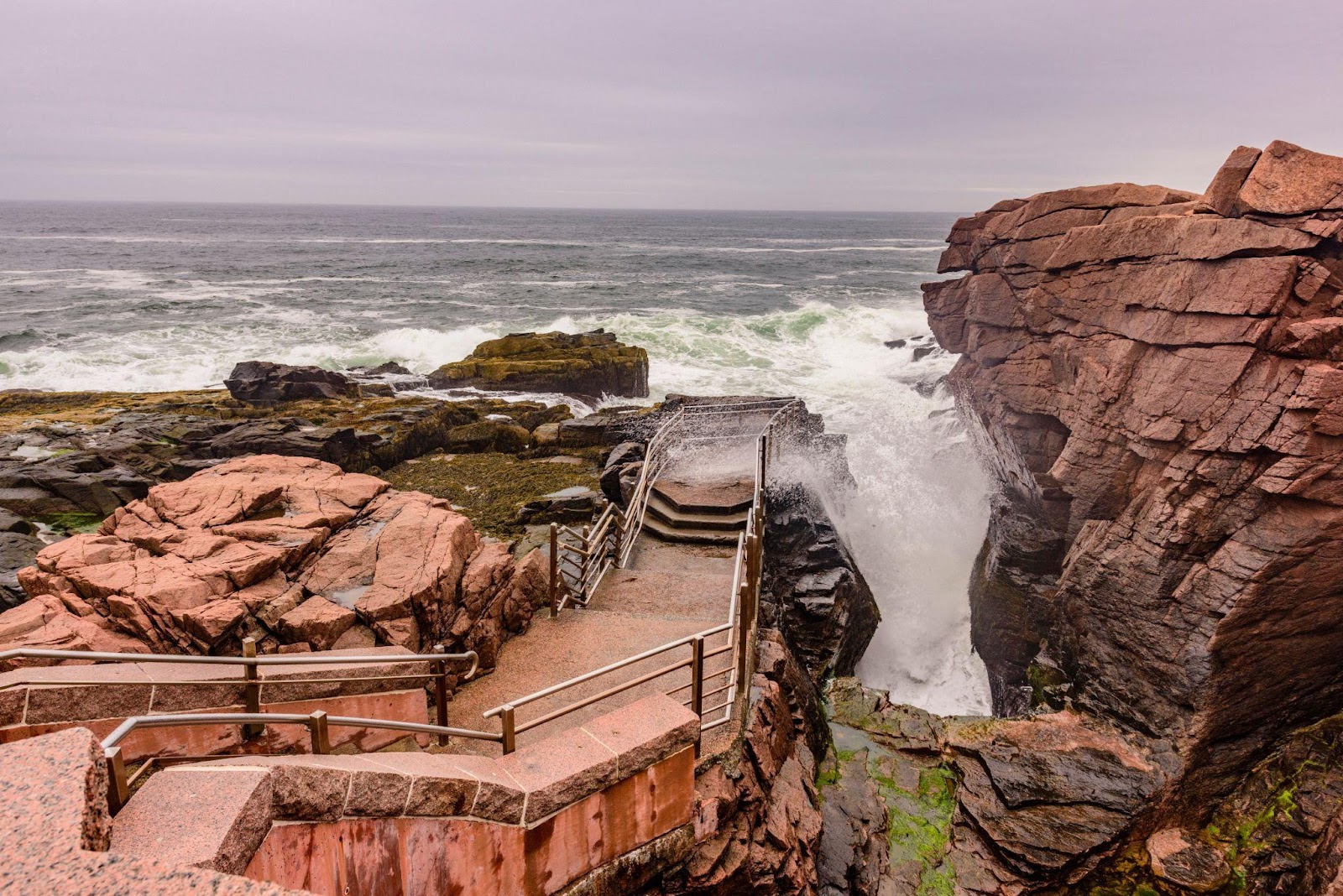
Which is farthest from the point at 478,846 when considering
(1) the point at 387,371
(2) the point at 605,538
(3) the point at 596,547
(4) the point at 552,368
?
(1) the point at 387,371

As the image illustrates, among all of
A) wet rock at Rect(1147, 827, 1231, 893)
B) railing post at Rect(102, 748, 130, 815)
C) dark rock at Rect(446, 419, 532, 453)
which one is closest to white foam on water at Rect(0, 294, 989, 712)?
wet rock at Rect(1147, 827, 1231, 893)

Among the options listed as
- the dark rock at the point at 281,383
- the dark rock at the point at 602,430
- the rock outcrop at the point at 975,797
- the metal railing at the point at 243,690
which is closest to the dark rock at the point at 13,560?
the metal railing at the point at 243,690

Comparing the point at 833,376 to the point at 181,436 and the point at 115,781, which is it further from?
the point at 115,781

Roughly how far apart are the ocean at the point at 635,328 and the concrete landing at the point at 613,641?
514 centimetres

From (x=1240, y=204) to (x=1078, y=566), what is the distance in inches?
233

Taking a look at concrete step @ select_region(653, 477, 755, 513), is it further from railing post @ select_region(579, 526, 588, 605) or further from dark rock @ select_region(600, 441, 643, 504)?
railing post @ select_region(579, 526, 588, 605)

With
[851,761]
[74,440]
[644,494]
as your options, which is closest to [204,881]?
[851,761]

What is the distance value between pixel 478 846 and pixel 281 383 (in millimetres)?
24071

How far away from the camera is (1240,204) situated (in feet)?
35.8

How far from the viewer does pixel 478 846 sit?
464 cm

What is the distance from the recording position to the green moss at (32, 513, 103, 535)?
14.0 m

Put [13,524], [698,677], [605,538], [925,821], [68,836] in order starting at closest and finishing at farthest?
[68,836], [698,677], [925,821], [605,538], [13,524]

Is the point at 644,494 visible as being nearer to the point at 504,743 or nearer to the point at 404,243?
the point at 504,743

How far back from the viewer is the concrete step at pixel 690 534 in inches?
463
